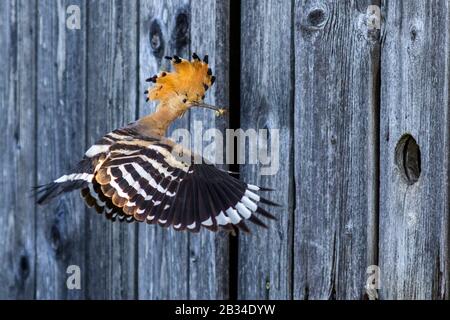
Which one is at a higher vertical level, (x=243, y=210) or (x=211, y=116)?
(x=211, y=116)

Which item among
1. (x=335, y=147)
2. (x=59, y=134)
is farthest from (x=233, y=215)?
(x=59, y=134)

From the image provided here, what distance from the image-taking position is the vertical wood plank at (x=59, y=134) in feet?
12.6

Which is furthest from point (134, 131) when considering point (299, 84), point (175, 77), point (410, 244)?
point (410, 244)

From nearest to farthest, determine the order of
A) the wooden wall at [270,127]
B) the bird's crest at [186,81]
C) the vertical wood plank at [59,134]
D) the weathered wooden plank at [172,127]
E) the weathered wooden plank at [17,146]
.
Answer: the wooden wall at [270,127] < the bird's crest at [186,81] < the weathered wooden plank at [172,127] < the vertical wood plank at [59,134] < the weathered wooden plank at [17,146]

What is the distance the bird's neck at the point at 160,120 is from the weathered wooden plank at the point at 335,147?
0.44 metres

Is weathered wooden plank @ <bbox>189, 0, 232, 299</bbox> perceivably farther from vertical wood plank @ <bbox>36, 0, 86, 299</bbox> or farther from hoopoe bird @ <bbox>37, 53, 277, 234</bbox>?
vertical wood plank @ <bbox>36, 0, 86, 299</bbox>

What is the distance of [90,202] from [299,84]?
0.86 metres

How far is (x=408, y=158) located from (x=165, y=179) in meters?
0.81

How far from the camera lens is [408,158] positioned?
2.92 m

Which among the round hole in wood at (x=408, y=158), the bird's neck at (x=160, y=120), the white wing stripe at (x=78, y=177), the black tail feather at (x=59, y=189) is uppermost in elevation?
the bird's neck at (x=160, y=120)

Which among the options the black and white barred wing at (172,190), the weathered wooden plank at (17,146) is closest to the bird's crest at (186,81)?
the black and white barred wing at (172,190)

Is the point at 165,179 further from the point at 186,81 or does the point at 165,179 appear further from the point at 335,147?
the point at 335,147

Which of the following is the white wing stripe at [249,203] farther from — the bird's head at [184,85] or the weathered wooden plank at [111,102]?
the weathered wooden plank at [111,102]

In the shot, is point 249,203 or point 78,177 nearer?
point 249,203
